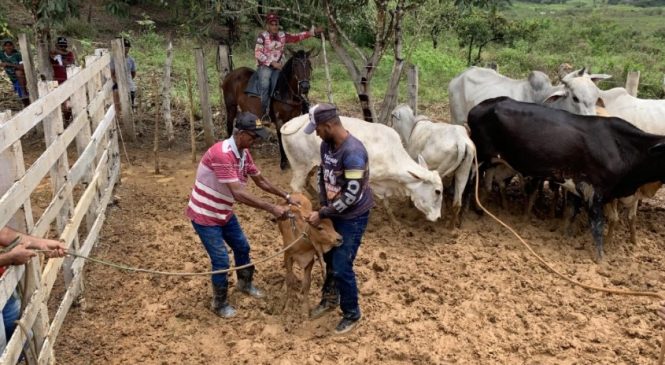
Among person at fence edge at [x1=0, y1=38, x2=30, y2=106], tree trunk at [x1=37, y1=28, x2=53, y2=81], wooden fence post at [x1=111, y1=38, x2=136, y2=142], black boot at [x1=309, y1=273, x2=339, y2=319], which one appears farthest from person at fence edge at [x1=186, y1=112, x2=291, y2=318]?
person at fence edge at [x1=0, y1=38, x2=30, y2=106]

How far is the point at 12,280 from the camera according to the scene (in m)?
3.49

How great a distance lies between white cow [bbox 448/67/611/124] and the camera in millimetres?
8227

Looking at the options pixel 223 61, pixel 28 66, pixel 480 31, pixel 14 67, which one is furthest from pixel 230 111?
pixel 480 31

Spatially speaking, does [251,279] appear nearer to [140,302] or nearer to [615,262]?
[140,302]

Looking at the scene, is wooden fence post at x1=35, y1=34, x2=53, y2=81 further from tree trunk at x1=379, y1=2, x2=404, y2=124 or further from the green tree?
the green tree

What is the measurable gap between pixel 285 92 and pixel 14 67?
4.91 m

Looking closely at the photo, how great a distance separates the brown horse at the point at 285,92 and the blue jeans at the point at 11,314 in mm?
6075

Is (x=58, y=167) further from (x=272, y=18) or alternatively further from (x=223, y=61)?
(x=223, y=61)

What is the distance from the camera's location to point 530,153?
721cm

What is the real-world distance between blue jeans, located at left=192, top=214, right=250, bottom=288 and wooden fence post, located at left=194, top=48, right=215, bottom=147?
510 centimetres

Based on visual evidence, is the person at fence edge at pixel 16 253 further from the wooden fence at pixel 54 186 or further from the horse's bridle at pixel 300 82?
the horse's bridle at pixel 300 82

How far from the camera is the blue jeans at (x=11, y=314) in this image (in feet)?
11.7

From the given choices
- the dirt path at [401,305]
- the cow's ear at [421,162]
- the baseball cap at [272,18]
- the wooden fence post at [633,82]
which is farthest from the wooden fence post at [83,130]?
the wooden fence post at [633,82]

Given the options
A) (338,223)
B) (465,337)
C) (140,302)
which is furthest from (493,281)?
(140,302)
